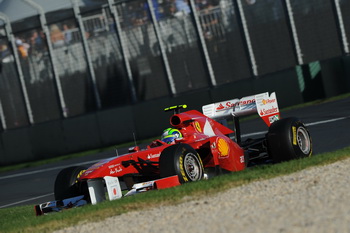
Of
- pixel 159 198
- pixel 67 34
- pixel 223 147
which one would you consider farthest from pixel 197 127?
pixel 67 34

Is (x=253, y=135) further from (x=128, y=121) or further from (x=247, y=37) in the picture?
(x=128, y=121)

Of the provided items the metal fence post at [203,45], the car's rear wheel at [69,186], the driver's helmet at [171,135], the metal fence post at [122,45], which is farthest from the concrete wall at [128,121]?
the car's rear wheel at [69,186]

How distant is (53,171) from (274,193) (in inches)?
507

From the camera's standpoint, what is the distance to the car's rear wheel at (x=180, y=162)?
9898 mm

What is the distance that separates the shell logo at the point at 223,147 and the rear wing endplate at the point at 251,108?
1.02 metres

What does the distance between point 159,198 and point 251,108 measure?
11.3ft

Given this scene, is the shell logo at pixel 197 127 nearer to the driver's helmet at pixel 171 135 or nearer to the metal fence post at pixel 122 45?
the driver's helmet at pixel 171 135

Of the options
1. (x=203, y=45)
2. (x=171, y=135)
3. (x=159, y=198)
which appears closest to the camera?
(x=159, y=198)

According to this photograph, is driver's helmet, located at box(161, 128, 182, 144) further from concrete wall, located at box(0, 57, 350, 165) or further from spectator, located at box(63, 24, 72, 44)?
spectator, located at box(63, 24, 72, 44)

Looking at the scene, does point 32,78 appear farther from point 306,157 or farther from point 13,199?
point 306,157

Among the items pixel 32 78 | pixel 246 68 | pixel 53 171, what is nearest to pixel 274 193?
pixel 53 171

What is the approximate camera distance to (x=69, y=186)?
10.9 m

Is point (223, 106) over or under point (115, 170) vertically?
over

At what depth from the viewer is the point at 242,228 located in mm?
6352
